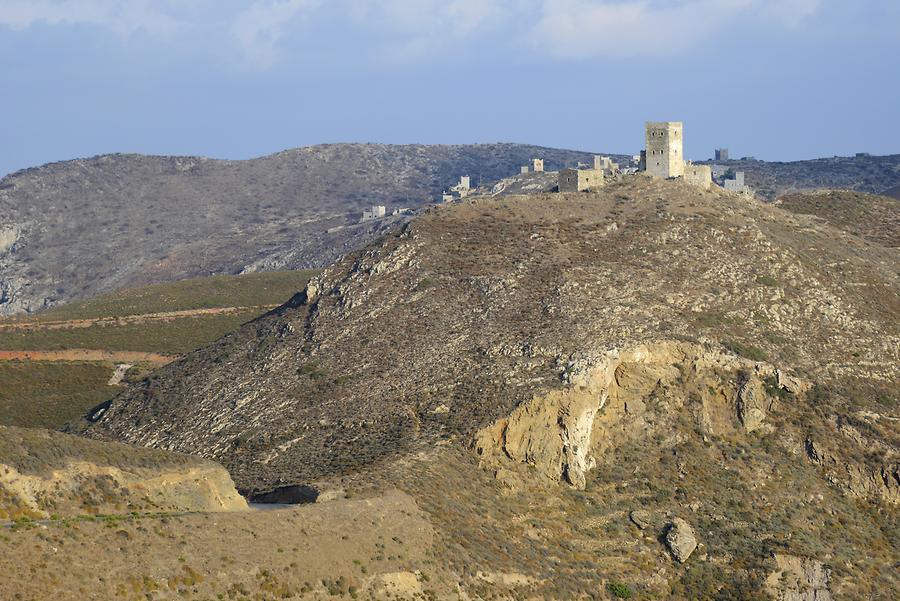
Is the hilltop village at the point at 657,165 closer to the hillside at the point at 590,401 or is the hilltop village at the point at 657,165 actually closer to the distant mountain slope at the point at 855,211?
the hillside at the point at 590,401

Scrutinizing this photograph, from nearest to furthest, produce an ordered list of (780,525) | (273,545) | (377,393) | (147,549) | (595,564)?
(147,549) < (273,545) < (595,564) < (780,525) < (377,393)

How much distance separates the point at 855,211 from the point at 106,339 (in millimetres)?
52025

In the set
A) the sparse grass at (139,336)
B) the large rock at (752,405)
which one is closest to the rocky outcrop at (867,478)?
the large rock at (752,405)

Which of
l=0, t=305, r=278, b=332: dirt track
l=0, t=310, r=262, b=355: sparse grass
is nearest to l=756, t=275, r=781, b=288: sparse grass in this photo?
l=0, t=310, r=262, b=355: sparse grass

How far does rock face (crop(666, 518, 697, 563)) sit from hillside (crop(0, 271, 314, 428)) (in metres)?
38.8

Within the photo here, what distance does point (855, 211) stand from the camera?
9738 cm

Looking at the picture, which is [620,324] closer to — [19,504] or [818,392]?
[818,392]

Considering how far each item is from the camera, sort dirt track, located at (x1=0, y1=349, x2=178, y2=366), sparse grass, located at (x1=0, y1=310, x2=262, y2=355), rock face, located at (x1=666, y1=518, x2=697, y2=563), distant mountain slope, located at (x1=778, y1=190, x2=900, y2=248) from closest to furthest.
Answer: rock face, located at (x1=666, y1=518, x2=697, y2=563), distant mountain slope, located at (x1=778, y1=190, x2=900, y2=248), dirt track, located at (x1=0, y1=349, x2=178, y2=366), sparse grass, located at (x1=0, y1=310, x2=262, y2=355)

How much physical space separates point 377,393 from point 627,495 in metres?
11.5

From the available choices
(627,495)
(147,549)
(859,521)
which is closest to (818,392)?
(859,521)

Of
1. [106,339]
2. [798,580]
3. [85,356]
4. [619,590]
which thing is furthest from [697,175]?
[106,339]

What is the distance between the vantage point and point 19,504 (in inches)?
1745

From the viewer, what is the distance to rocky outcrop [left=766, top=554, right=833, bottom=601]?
5712 centimetres

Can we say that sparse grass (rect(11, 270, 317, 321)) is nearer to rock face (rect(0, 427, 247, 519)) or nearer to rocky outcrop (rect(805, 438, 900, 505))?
rocky outcrop (rect(805, 438, 900, 505))
